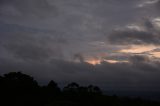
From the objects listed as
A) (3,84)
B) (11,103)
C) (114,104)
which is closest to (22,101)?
(11,103)

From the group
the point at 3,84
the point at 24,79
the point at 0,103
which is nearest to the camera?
the point at 0,103

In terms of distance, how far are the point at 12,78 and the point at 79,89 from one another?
15885 millimetres

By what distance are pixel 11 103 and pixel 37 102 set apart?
4.64m

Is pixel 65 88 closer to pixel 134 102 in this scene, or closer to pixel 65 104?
pixel 134 102

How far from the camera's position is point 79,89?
84562mm

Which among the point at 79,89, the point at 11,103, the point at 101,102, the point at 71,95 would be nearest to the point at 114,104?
the point at 101,102

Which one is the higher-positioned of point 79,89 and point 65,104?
point 79,89

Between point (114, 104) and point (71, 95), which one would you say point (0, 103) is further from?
point (114, 104)

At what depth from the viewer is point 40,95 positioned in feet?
230

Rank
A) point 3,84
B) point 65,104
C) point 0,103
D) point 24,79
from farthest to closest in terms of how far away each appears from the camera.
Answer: point 24,79 < point 3,84 < point 0,103 < point 65,104

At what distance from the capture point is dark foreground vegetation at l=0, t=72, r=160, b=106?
6488 cm

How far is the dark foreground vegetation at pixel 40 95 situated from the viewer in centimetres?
6488

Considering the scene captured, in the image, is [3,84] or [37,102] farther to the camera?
[3,84]

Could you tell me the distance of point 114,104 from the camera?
71562 millimetres
